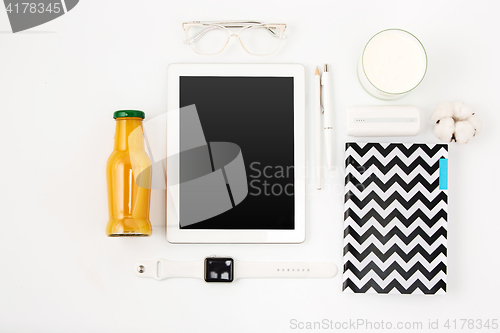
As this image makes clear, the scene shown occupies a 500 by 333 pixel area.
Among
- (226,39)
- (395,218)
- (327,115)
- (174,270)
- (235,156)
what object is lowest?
(174,270)

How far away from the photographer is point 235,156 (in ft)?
2.85

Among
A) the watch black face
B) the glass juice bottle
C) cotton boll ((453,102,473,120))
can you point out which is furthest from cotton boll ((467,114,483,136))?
the glass juice bottle

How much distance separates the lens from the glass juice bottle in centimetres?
80

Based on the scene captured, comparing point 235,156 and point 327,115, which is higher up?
point 327,115

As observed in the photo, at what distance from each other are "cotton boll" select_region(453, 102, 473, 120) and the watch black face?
0.66m

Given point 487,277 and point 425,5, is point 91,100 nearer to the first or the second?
point 425,5

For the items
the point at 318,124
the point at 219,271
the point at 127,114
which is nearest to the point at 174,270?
the point at 219,271

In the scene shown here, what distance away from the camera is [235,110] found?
0.87 metres

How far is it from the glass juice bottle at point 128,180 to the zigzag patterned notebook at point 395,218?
0.49m

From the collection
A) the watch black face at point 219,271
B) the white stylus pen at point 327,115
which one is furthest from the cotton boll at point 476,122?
the watch black face at point 219,271

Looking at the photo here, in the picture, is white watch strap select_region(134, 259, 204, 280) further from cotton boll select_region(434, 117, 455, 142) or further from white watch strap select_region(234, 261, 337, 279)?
cotton boll select_region(434, 117, 455, 142)

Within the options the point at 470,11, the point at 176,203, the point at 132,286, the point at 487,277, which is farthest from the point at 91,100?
the point at 487,277

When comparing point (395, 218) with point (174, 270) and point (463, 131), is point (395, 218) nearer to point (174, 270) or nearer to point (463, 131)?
point (463, 131)

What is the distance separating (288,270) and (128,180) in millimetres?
447
